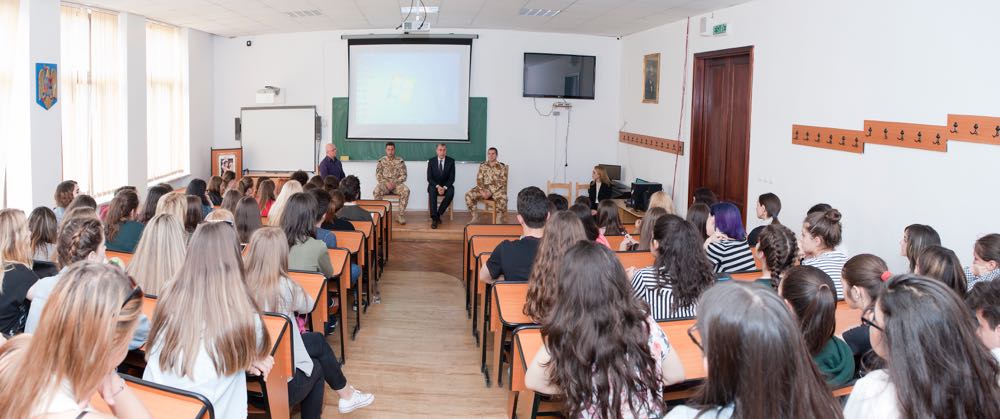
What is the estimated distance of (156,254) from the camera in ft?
11.4

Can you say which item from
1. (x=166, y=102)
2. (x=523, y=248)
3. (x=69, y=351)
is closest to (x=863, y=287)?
(x=523, y=248)

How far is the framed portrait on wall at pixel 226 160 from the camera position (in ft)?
36.1

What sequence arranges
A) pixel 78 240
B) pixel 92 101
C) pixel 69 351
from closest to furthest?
pixel 69 351, pixel 78 240, pixel 92 101

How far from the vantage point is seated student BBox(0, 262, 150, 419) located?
68.2 inches

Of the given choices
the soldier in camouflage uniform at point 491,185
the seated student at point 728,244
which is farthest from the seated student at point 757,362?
the soldier in camouflage uniform at point 491,185

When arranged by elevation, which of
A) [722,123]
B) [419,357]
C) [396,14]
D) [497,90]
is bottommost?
[419,357]

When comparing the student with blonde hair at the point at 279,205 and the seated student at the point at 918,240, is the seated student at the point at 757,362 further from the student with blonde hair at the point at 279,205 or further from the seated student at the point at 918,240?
the student with blonde hair at the point at 279,205

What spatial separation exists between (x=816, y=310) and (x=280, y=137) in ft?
33.3

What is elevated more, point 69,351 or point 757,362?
point 757,362

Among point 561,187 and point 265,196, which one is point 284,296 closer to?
point 265,196

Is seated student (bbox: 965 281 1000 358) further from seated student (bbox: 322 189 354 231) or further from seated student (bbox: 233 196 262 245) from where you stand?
seated student (bbox: 322 189 354 231)

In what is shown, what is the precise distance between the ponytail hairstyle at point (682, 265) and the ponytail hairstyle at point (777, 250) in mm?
384

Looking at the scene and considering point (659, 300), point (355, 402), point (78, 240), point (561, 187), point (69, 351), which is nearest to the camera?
point (69, 351)

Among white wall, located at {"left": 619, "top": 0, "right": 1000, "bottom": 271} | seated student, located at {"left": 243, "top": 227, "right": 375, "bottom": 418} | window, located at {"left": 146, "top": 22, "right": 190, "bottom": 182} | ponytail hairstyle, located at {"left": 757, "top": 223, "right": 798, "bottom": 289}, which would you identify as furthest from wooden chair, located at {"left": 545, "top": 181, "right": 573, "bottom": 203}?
seated student, located at {"left": 243, "top": 227, "right": 375, "bottom": 418}
